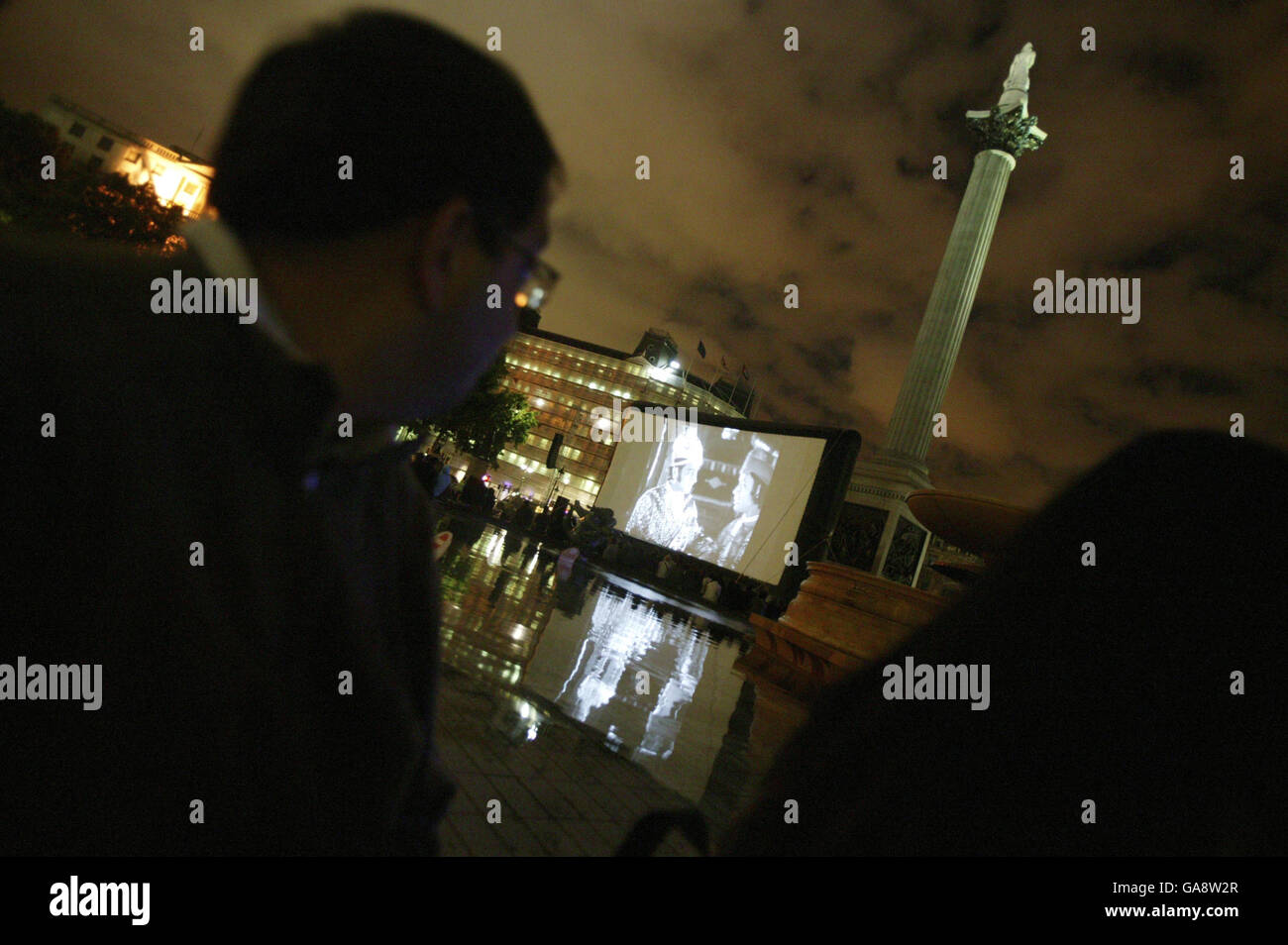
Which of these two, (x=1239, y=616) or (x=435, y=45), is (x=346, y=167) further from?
(x=1239, y=616)

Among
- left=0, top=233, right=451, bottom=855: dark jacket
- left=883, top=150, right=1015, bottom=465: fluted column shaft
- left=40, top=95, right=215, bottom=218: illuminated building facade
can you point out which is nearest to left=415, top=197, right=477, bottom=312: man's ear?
left=0, top=233, right=451, bottom=855: dark jacket

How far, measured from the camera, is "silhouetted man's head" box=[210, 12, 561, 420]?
110cm

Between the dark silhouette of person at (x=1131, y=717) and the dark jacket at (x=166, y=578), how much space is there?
855mm

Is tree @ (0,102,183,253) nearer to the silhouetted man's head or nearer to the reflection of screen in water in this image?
the reflection of screen in water

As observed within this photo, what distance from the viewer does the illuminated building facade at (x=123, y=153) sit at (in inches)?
1719

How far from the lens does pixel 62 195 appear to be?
1059 inches

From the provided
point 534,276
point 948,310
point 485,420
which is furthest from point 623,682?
point 485,420

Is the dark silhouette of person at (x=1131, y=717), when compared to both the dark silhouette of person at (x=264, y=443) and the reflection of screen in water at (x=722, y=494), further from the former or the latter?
the reflection of screen in water at (x=722, y=494)

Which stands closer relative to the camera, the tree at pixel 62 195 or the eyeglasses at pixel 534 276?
the eyeglasses at pixel 534 276

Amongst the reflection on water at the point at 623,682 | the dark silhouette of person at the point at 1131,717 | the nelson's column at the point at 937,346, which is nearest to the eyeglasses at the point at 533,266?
the dark silhouette of person at the point at 1131,717

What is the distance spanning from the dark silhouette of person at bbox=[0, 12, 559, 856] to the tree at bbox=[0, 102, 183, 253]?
2815 centimetres

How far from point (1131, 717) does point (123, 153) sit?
249ft

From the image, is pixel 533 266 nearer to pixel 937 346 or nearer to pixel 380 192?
pixel 380 192
